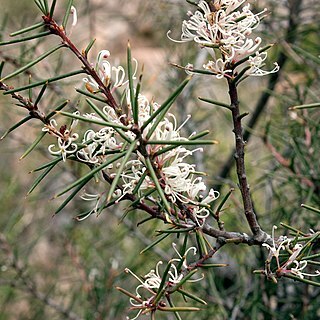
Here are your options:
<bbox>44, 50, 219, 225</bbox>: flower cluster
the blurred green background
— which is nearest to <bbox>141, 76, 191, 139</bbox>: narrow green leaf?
<bbox>44, 50, 219, 225</bbox>: flower cluster

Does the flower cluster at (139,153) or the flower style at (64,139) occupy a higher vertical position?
the flower style at (64,139)

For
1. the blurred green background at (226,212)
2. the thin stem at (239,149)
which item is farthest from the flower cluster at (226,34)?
the blurred green background at (226,212)

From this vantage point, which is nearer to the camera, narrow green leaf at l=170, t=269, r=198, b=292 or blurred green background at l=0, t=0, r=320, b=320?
narrow green leaf at l=170, t=269, r=198, b=292

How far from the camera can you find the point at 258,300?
0.49 metres

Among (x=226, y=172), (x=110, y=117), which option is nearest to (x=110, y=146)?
(x=110, y=117)

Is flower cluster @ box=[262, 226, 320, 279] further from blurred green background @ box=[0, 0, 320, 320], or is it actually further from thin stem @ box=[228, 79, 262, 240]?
blurred green background @ box=[0, 0, 320, 320]

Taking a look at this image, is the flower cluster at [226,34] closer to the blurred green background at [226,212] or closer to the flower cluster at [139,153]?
the flower cluster at [139,153]

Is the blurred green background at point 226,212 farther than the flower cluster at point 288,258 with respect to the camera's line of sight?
Yes

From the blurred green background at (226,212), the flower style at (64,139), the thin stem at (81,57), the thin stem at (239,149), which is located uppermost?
the thin stem at (81,57)

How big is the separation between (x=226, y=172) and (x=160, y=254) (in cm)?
16

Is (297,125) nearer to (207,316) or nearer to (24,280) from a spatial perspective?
(207,316)

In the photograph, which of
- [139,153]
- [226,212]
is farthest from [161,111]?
[226,212]

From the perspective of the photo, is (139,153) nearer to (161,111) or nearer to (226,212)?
(161,111)

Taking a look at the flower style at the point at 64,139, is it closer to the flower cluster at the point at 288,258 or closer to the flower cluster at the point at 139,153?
the flower cluster at the point at 139,153
